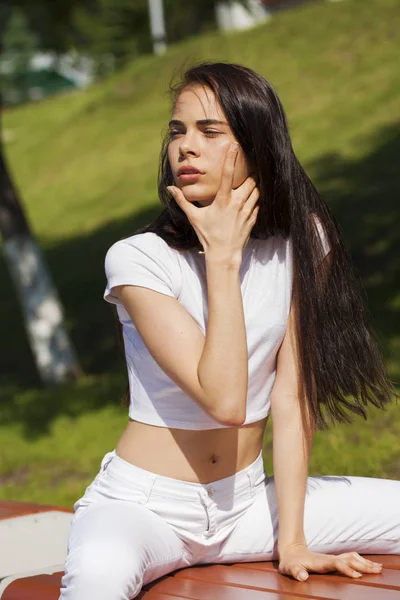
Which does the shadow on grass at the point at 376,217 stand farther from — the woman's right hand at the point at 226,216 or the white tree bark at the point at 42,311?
the woman's right hand at the point at 226,216

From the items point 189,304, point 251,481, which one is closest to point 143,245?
point 189,304

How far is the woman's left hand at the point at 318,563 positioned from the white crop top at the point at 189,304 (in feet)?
1.26

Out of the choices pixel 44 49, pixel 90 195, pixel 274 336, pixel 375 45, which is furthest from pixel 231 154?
pixel 375 45

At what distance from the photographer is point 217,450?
266cm

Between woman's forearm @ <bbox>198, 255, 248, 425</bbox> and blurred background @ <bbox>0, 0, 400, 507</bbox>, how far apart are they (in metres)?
0.85

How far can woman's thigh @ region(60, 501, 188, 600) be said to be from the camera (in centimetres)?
230

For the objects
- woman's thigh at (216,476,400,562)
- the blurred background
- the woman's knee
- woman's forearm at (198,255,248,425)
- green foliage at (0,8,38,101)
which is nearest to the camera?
the woman's knee

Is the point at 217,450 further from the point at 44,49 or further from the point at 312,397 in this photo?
the point at 44,49

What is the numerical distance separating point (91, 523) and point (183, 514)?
26cm

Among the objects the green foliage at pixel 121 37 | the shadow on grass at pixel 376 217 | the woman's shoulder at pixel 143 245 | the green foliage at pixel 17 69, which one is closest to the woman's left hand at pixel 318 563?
the woman's shoulder at pixel 143 245

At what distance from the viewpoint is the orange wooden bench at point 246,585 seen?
8.09 ft

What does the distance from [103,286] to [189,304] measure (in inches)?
380

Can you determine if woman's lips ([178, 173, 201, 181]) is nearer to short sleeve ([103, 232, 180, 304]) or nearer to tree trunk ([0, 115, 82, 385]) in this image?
short sleeve ([103, 232, 180, 304])

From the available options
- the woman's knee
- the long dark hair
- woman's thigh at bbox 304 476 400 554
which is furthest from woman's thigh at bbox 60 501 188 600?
the long dark hair
